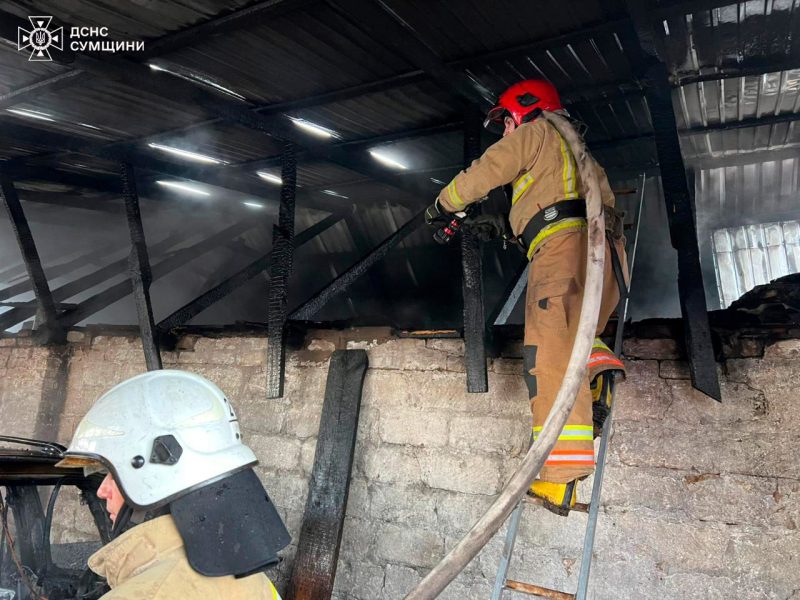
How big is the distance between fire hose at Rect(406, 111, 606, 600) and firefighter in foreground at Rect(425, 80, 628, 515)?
0.13 m

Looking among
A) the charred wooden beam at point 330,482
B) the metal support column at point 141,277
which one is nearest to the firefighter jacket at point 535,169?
the charred wooden beam at point 330,482

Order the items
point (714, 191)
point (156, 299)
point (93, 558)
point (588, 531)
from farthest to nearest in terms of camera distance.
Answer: point (156, 299)
point (714, 191)
point (588, 531)
point (93, 558)

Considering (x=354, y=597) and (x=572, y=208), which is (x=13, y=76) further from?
(x=354, y=597)

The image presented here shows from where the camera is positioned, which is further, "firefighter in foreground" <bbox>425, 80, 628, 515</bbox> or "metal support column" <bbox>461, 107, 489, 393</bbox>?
"metal support column" <bbox>461, 107, 489, 393</bbox>

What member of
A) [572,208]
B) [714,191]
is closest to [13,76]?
[572,208]

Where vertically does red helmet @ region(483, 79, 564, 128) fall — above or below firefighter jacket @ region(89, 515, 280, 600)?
above

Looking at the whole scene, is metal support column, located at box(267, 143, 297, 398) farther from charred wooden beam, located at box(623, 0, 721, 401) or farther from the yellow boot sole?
charred wooden beam, located at box(623, 0, 721, 401)

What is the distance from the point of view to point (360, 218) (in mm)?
7215

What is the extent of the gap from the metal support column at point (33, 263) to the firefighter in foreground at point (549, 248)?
4.05 meters

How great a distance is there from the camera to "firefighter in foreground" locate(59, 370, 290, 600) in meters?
1.59

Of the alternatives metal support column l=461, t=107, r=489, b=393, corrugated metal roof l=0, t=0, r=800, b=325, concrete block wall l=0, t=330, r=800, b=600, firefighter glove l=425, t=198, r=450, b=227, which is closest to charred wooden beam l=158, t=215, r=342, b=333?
concrete block wall l=0, t=330, r=800, b=600

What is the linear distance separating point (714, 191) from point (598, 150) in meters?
1.72

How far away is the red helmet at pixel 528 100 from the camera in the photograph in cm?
283

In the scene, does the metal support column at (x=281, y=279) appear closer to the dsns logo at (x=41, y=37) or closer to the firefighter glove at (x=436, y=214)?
the firefighter glove at (x=436, y=214)
